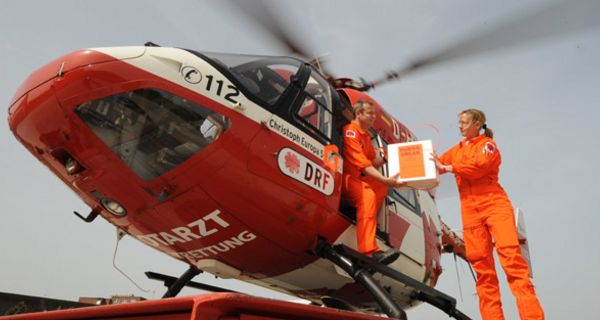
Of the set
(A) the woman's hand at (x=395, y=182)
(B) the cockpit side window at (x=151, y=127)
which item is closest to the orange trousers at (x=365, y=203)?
(A) the woman's hand at (x=395, y=182)

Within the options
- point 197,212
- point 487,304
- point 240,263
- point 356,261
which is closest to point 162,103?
point 197,212

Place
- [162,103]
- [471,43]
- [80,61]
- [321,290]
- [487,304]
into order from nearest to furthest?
[80,61], [162,103], [487,304], [471,43], [321,290]

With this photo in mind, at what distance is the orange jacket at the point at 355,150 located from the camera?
185 inches

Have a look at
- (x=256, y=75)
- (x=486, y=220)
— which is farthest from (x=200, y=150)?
(x=486, y=220)

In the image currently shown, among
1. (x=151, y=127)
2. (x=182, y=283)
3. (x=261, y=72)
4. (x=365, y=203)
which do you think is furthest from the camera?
(x=182, y=283)

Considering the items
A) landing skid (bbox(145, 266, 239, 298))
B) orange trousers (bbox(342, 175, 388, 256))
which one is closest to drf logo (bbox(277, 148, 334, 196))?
orange trousers (bbox(342, 175, 388, 256))

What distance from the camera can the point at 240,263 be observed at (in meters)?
4.36

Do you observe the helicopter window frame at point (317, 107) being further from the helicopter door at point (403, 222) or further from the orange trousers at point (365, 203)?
the helicopter door at point (403, 222)

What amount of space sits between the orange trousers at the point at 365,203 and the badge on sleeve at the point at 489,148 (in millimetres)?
1008

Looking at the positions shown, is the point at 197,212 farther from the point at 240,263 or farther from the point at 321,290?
the point at 321,290

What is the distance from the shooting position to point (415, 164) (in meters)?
4.40

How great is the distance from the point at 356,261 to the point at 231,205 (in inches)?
51.0

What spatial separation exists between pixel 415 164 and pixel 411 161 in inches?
2.1

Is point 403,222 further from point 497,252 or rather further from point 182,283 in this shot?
point 182,283
